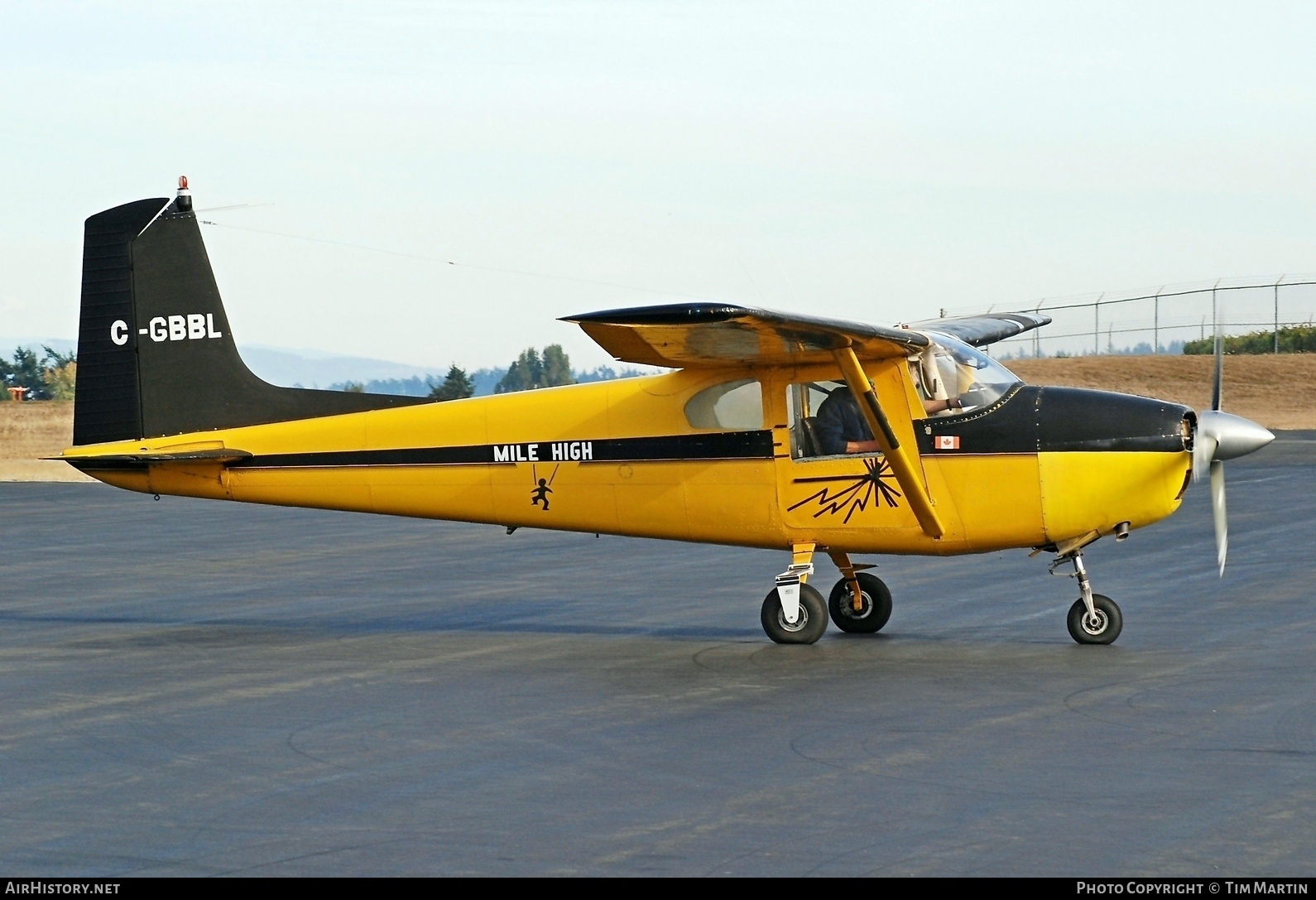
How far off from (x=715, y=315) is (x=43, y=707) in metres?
5.20

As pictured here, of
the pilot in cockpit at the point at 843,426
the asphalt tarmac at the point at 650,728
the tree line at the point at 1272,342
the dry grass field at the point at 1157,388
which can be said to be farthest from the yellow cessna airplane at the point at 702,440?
the tree line at the point at 1272,342

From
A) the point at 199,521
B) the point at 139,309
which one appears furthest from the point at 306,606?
the point at 199,521

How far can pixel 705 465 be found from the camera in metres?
13.1

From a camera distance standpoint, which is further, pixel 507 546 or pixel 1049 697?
pixel 507 546

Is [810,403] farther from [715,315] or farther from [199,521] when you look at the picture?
[199,521]

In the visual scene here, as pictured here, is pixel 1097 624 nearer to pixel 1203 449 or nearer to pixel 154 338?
pixel 1203 449

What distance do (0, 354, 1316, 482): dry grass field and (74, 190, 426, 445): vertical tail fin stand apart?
29.6 metres

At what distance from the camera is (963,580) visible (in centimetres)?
1670

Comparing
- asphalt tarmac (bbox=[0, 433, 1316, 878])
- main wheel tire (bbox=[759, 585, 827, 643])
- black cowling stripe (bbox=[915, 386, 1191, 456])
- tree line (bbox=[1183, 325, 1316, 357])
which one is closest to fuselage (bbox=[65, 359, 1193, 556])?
black cowling stripe (bbox=[915, 386, 1191, 456])

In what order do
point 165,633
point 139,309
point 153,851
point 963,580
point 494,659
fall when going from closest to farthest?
point 153,851, point 494,659, point 165,633, point 139,309, point 963,580

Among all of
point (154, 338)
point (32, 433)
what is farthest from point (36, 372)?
point (154, 338)

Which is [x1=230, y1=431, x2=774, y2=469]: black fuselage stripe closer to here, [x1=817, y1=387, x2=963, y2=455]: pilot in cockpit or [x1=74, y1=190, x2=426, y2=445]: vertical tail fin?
[x1=817, y1=387, x2=963, y2=455]: pilot in cockpit

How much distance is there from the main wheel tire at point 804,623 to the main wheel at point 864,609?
2.63ft

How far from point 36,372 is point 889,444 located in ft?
201
